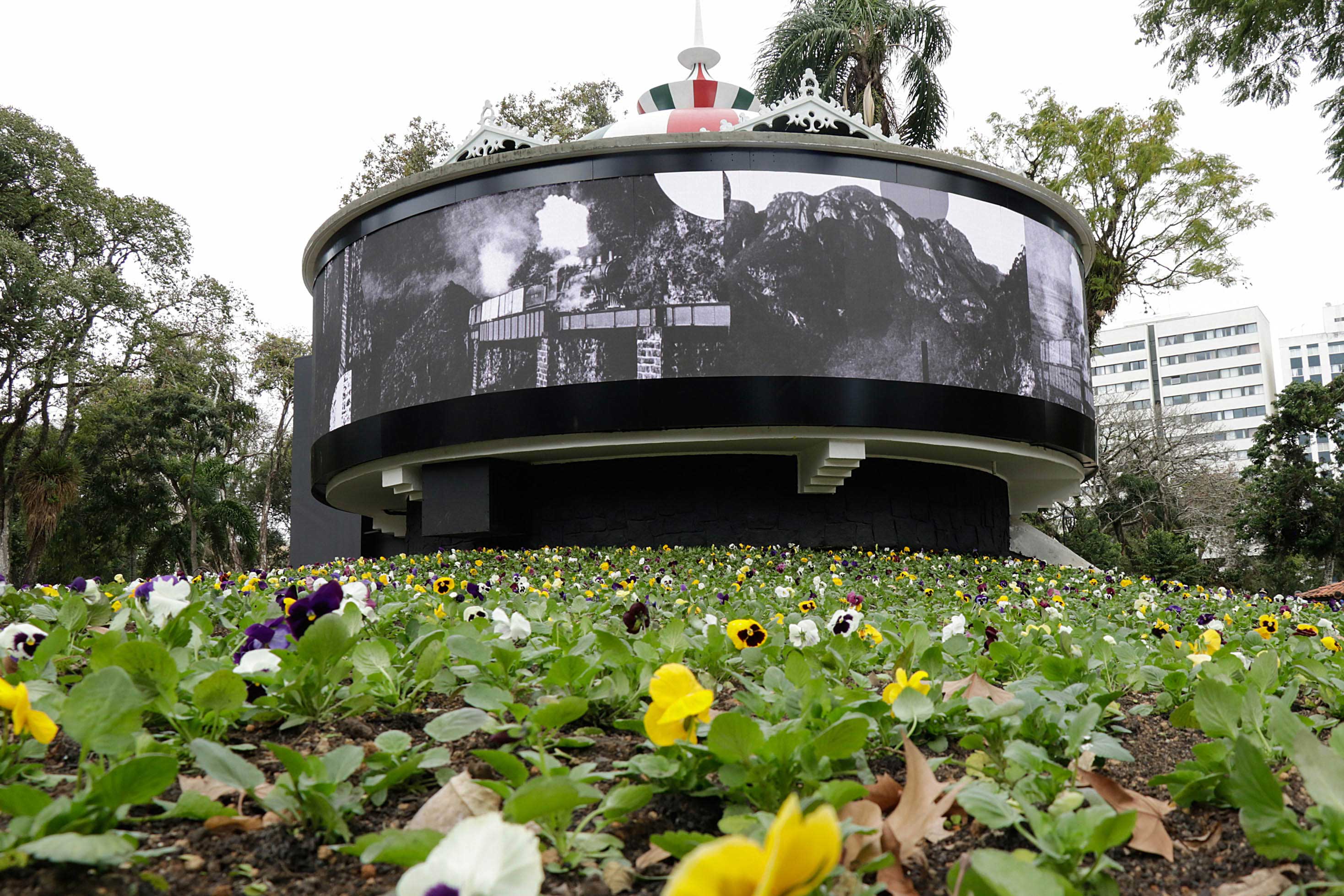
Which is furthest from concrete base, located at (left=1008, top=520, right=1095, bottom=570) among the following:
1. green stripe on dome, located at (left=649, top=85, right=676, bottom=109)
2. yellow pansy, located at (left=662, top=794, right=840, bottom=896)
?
yellow pansy, located at (left=662, top=794, right=840, bottom=896)

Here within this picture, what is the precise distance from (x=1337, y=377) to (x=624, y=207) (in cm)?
1985

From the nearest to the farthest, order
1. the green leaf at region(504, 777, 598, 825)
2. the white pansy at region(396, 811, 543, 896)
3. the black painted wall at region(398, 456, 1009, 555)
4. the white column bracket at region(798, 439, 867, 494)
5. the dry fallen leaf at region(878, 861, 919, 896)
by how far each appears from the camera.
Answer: the white pansy at region(396, 811, 543, 896), the green leaf at region(504, 777, 598, 825), the dry fallen leaf at region(878, 861, 919, 896), the white column bracket at region(798, 439, 867, 494), the black painted wall at region(398, 456, 1009, 555)

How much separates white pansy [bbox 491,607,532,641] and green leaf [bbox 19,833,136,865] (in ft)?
4.30

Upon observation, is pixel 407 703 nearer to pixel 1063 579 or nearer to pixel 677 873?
pixel 677 873

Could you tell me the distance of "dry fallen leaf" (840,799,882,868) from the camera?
116 cm

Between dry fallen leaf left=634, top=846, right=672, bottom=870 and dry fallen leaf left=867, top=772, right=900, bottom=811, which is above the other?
dry fallen leaf left=867, top=772, right=900, bottom=811

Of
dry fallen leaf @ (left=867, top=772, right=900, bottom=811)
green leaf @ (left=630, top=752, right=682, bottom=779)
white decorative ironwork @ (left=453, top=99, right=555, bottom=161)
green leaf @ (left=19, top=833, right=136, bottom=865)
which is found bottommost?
dry fallen leaf @ (left=867, top=772, right=900, bottom=811)

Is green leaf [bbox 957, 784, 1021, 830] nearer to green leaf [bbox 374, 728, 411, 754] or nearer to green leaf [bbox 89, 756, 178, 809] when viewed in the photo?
green leaf [bbox 374, 728, 411, 754]

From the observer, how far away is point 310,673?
5.54 ft

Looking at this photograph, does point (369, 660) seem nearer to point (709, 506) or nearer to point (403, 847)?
point (403, 847)

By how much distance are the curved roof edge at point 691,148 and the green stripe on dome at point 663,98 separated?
3.45 meters

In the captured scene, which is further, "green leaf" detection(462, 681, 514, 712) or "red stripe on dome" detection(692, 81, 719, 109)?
"red stripe on dome" detection(692, 81, 719, 109)

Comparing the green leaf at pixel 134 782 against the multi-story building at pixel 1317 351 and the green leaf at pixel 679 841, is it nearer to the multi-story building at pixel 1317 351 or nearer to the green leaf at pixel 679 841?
the green leaf at pixel 679 841

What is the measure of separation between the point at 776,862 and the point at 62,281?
25.0m
